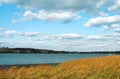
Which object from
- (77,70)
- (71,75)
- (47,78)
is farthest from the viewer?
(77,70)

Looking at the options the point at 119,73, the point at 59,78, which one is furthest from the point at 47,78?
the point at 119,73

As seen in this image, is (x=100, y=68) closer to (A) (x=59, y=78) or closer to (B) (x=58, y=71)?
(B) (x=58, y=71)

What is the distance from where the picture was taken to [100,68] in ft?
62.5

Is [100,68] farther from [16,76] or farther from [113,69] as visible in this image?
[16,76]

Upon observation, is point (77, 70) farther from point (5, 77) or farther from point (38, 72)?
point (5, 77)

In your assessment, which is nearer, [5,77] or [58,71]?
[5,77]

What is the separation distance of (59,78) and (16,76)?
248 centimetres

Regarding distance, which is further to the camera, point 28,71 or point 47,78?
point 28,71

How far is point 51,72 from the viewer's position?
17.8 metres

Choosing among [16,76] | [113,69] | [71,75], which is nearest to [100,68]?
[113,69]

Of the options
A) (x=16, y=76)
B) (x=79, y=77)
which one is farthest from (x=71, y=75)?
(x=16, y=76)

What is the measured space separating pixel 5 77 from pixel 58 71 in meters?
3.22

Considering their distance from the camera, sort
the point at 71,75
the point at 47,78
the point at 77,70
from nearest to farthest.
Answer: the point at 47,78
the point at 71,75
the point at 77,70

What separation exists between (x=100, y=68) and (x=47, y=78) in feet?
14.3
